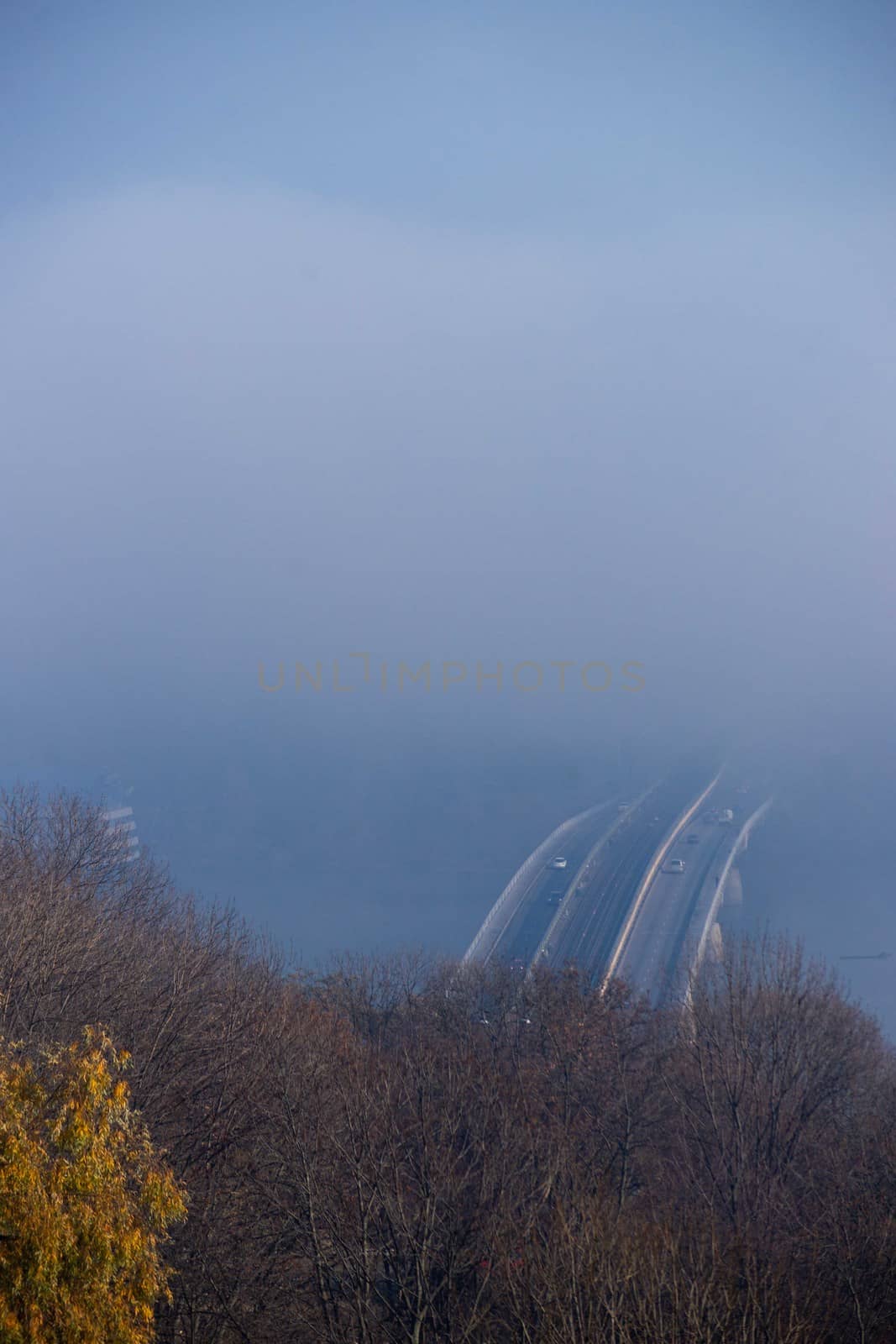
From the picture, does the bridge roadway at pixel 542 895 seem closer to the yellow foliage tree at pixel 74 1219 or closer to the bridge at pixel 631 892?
the bridge at pixel 631 892

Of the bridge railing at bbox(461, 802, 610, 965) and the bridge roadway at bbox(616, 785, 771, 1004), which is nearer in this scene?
the bridge roadway at bbox(616, 785, 771, 1004)

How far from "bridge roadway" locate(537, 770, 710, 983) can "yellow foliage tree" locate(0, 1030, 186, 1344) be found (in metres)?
26.9

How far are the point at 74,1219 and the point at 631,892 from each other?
65.3m

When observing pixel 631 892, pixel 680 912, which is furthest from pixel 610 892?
pixel 680 912

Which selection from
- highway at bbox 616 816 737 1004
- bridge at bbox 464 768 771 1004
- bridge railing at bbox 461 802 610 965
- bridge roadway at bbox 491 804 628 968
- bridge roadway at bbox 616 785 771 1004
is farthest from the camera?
bridge railing at bbox 461 802 610 965

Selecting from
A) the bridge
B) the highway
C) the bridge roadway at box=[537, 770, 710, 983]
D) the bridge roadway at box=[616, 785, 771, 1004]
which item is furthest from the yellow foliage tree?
the highway

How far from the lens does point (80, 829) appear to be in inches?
1221

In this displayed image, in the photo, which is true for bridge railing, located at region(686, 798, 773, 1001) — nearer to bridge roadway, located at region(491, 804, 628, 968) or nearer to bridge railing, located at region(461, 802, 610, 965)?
bridge roadway, located at region(491, 804, 628, 968)

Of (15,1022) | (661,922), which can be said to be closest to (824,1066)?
(15,1022)

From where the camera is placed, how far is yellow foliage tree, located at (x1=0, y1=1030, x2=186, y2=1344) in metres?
7.61

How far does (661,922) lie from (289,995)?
4549 centimetres

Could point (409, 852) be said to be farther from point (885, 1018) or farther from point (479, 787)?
point (885, 1018)

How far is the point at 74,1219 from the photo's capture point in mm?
7836

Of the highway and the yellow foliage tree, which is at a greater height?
the yellow foliage tree
